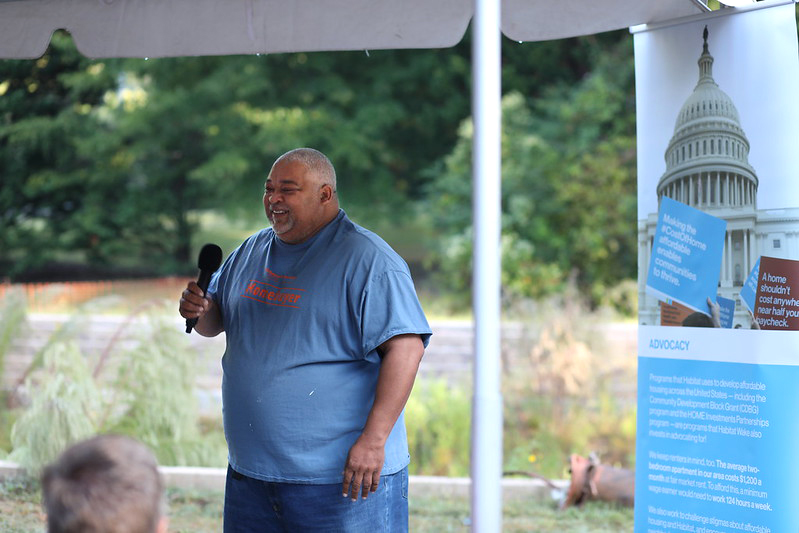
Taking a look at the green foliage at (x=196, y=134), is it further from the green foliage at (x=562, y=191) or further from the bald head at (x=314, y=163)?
the bald head at (x=314, y=163)

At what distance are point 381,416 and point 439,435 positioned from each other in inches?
157

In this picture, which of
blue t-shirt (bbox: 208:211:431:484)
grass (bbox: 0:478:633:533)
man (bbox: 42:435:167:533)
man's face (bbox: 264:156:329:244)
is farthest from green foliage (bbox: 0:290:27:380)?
man (bbox: 42:435:167:533)

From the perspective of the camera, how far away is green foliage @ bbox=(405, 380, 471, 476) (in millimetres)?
6453

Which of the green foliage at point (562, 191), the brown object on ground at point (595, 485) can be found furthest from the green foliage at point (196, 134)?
the brown object on ground at point (595, 485)

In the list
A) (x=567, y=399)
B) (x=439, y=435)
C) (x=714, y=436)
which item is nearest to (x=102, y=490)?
(x=714, y=436)

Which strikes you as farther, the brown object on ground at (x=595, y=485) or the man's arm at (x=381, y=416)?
the brown object on ground at (x=595, y=485)

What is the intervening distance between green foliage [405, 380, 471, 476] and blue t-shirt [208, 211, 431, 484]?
11.9 feet

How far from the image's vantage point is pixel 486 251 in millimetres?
1771

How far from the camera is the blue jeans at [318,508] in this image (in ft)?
9.00

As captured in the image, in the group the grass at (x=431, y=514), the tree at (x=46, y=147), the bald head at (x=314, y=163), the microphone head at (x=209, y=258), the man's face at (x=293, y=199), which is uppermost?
the tree at (x=46, y=147)

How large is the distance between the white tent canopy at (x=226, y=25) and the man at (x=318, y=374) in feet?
3.46

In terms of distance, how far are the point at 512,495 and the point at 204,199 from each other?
1072 centimetres

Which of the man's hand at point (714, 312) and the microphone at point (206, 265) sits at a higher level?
the microphone at point (206, 265)

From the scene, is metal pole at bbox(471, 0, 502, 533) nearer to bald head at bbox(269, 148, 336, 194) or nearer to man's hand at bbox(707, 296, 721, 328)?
bald head at bbox(269, 148, 336, 194)
